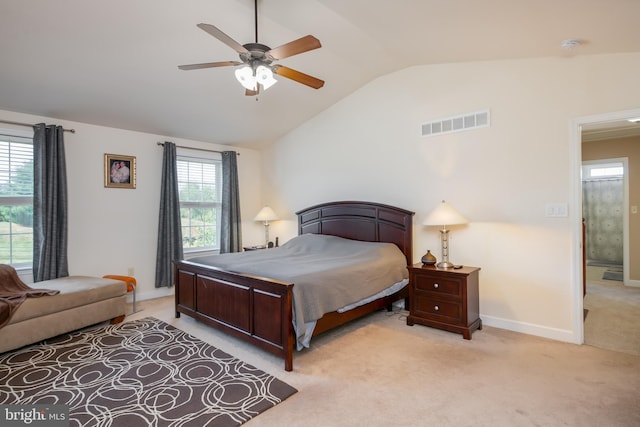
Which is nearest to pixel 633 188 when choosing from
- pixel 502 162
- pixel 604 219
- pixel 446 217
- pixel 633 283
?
pixel 633 283

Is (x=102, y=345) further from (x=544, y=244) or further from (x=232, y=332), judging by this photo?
(x=544, y=244)

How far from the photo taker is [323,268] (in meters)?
3.17

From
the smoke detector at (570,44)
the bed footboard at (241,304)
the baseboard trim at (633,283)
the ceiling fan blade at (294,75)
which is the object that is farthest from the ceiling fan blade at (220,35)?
the baseboard trim at (633,283)

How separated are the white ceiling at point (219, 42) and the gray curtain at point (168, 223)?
650 mm

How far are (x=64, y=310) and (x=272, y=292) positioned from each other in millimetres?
2217

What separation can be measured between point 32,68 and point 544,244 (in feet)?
17.2

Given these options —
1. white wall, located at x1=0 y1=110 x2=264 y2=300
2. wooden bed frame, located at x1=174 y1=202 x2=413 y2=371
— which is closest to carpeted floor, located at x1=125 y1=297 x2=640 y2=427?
wooden bed frame, located at x1=174 y1=202 x2=413 y2=371

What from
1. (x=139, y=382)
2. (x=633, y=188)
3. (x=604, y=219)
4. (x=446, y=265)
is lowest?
(x=139, y=382)

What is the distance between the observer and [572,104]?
3100 millimetres

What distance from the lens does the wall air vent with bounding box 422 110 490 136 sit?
3.62m

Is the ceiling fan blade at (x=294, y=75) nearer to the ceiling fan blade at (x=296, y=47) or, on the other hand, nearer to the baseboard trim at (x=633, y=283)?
the ceiling fan blade at (x=296, y=47)

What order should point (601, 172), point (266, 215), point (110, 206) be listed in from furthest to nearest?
1. point (601, 172)
2. point (266, 215)
3. point (110, 206)

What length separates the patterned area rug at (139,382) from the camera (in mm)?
2059

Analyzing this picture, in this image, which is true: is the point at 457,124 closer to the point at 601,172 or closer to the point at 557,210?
the point at 557,210
